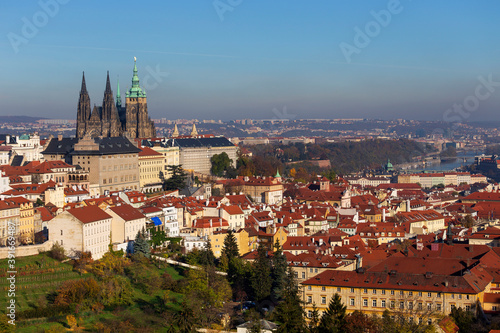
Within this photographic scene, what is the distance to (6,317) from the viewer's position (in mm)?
35938

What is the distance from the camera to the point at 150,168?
82938 mm

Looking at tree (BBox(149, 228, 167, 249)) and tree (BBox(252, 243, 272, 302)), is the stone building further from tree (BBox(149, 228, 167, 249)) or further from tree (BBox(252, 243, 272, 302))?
tree (BBox(252, 243, 272, 302))

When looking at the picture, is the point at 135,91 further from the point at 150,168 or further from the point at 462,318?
the point at 462,318

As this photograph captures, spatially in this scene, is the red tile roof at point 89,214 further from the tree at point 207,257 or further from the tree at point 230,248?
the tree at point 230,248

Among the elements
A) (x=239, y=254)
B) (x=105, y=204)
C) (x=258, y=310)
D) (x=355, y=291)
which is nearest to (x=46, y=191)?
(x=105, y=204)

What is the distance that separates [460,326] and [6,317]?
761 inches

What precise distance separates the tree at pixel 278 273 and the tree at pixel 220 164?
159ft

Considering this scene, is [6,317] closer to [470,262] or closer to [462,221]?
[470,262]

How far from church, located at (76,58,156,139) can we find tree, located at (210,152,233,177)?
10151 mm

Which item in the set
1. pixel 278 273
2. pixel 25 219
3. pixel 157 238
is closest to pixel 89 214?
pixel 25 219

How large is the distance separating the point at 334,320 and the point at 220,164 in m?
60.3

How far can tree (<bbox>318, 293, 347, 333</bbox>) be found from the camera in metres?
35.6

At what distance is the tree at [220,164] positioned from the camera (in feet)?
312

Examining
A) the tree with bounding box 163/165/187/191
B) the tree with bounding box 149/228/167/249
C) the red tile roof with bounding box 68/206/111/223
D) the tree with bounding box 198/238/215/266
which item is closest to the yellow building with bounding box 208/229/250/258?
the tree with bounding box 198/238/215/266
